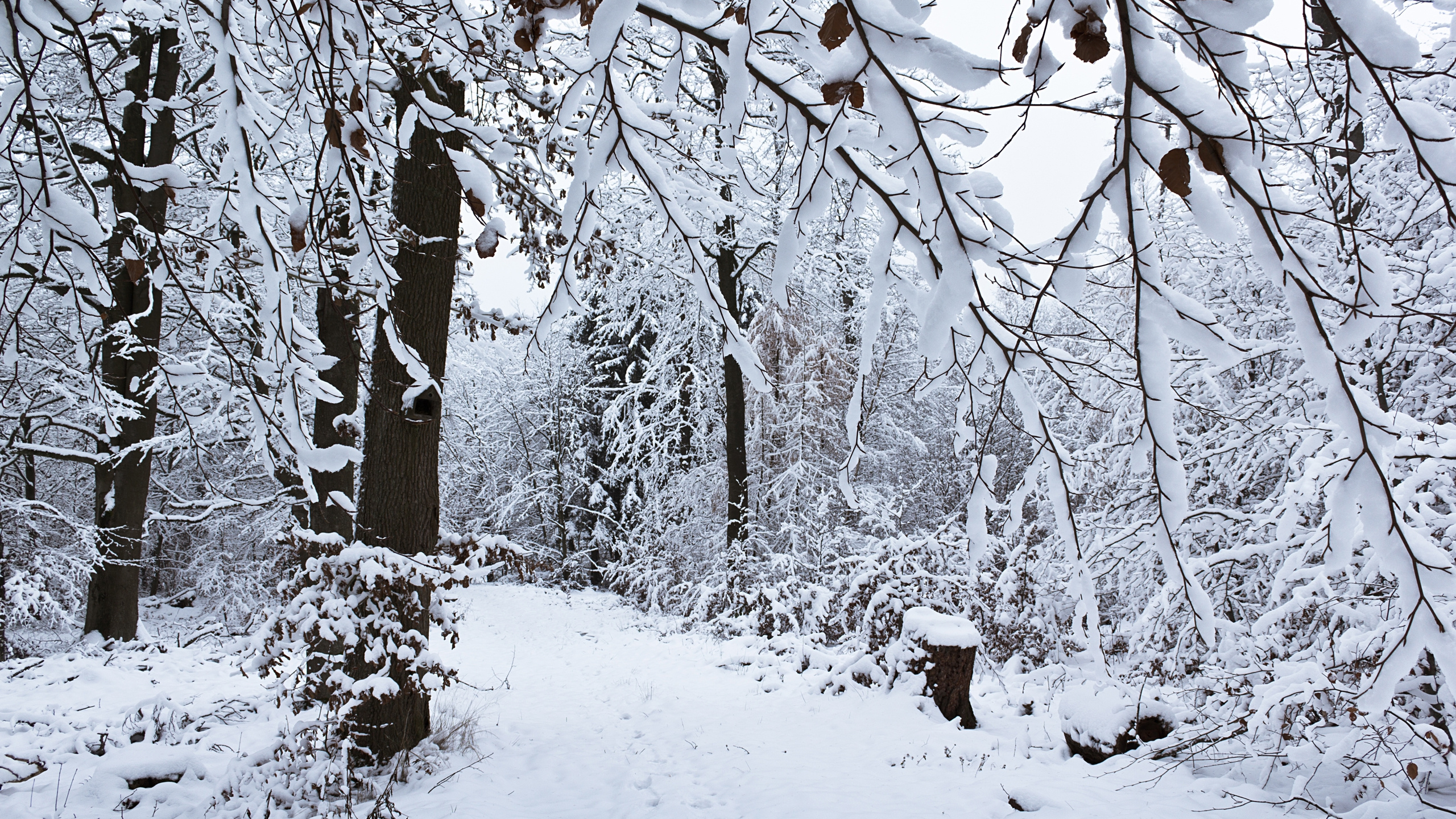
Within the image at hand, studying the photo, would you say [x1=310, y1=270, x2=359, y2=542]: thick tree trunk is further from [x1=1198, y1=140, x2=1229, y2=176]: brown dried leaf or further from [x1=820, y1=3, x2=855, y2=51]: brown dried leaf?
[x1=1198, y1=140, x2=1229, y2=176]: brown dried leaf

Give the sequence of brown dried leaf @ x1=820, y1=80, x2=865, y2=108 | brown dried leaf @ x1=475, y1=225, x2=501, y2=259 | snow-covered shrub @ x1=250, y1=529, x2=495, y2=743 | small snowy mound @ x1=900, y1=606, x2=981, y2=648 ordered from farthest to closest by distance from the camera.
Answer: small snowy mound @ x1=900, y1=606, x2=981, y2=648, snow-covered shrub @ x1=250, y1=529, x2=495, y2=743, brown dried leaf @ x1=475, y1=225, x2=501, y2=259, brown dried leaf @ x1=820, y1=80, x2=865, y2=108

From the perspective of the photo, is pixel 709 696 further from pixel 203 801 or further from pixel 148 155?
pixel 148 155

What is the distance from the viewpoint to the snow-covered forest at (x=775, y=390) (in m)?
1.18

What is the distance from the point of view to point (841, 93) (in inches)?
44.7

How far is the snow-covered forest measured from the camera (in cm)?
118

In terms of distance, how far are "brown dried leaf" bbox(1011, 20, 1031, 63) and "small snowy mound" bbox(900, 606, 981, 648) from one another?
5.15 metres

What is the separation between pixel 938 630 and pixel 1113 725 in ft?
5.11

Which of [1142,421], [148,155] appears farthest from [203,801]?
[148,155]

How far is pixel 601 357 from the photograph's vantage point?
18625mm

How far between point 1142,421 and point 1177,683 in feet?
18.4

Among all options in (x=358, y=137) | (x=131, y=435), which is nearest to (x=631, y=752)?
(x=358, y=137)

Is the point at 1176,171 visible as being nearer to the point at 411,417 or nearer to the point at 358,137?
the point at 358,137

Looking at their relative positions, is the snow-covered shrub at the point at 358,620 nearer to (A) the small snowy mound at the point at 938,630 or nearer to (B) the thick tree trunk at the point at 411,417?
(B) the thick tree trunk at the point at 411,417

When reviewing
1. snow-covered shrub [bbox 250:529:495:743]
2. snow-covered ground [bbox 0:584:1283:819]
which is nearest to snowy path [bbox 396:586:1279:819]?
snow-covered ground [bbox 0:584:1283:819]
